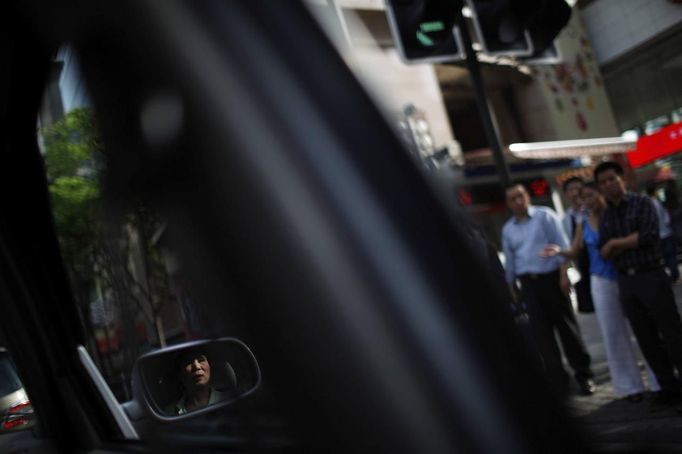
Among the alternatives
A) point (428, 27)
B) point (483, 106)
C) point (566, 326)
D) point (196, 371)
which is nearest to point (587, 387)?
point (566, 326)

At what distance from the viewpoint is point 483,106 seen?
3139 mm

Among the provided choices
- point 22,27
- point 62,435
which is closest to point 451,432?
point 22,27

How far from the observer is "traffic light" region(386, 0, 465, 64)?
5.01 ft

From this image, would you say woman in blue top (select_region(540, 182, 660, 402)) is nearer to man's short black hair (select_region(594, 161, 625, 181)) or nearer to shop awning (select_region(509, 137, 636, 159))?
man's short black hair (select_region(594, 161, 625, 181))

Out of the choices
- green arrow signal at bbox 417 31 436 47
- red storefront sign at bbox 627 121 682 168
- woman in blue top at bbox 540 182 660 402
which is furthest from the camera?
→ red storefront sign at bbox 627 121 682 168

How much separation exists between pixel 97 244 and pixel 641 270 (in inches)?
62.4

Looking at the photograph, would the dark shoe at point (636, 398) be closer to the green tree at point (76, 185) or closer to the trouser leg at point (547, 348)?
the trouser leg at point (547, 348)

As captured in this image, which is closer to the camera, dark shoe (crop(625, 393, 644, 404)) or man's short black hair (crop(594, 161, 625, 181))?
dark shoe (crop(625, 393, 644, 404))

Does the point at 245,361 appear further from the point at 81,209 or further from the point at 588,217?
the point at 588,217

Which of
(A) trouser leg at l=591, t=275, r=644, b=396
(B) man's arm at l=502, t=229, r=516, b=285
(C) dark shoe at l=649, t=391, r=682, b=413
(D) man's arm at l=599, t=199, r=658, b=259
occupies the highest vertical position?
(B) man's arm at l=502, t=229, r=516, b=285

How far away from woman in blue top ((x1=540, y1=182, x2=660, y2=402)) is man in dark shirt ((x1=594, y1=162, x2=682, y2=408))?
0.03 meters

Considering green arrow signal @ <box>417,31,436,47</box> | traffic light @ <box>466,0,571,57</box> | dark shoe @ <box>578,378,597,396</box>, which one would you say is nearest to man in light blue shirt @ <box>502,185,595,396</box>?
dark shoe @ <box>578,378,597,396</box>

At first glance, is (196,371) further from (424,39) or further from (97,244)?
(424,39)

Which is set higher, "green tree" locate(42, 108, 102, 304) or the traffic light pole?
the traffic light pole
